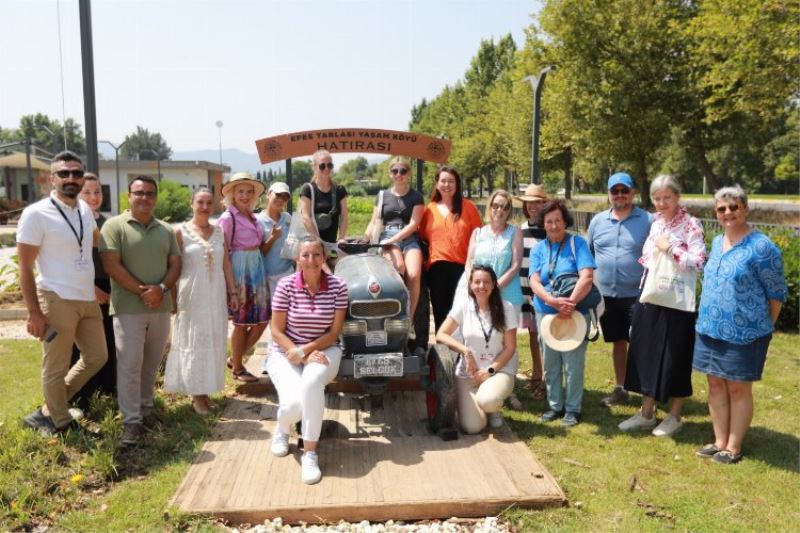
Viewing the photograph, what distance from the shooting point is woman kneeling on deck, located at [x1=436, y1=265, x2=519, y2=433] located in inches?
201

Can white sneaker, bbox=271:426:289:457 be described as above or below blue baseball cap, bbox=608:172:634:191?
below

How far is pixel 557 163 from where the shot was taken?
36.9 meters

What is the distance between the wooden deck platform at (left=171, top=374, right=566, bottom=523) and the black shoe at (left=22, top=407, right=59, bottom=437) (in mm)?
1185

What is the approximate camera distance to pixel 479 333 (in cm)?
520

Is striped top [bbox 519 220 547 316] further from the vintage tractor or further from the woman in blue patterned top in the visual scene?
the woman in blue patterned top

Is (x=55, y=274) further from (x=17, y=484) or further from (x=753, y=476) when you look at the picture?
(x=753, y=476)

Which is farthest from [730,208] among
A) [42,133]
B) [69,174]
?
[42,133]

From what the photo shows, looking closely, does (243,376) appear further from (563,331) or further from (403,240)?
(563,331)

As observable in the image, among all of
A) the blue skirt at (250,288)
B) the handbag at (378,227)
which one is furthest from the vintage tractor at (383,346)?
the blue skirt at (250,288)

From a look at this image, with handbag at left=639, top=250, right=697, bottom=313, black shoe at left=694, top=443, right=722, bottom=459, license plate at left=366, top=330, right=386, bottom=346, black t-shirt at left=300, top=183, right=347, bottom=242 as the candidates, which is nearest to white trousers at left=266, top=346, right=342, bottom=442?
license plate at left=366, top=330, right=386, bottom=346

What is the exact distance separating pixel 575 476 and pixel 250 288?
3.35m

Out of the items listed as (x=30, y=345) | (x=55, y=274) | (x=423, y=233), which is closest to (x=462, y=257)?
(x=423, y=233)

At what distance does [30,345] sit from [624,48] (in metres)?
21.3

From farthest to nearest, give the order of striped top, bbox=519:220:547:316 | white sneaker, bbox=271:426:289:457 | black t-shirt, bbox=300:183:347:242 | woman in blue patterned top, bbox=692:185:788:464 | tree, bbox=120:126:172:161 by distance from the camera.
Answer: tree, bbox=120:126:172:161 → black t-shirt, bbox=300:183:347:242 → striped top, bbox=519:220:547:316 → white sneaker, bbox=271:426:289:457 → woman in blue patterned top, bbox=692:185:788:464
